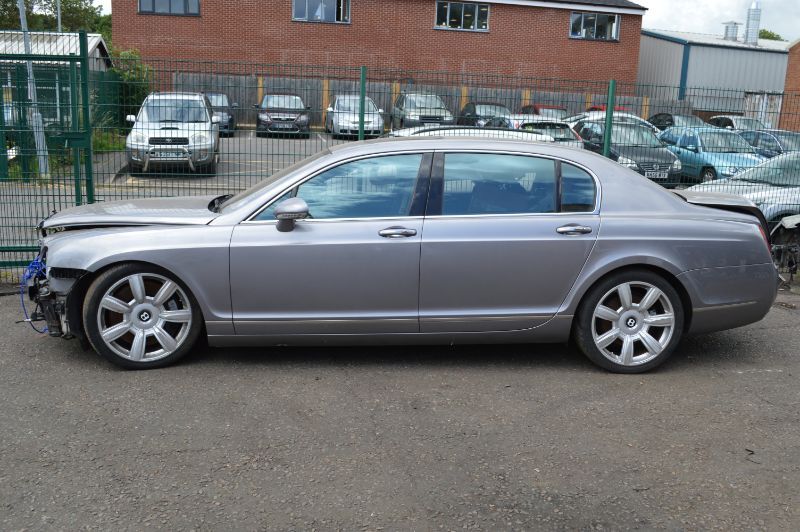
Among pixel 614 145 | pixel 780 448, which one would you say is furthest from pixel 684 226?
pixel 614 145

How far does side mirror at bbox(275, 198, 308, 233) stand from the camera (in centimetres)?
516

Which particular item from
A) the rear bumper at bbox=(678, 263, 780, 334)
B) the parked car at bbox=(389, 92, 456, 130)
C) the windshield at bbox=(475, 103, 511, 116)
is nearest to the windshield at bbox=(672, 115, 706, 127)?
the windshield at bbox=(475, 103, 511, 116)

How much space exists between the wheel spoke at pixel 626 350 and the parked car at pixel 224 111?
491cm

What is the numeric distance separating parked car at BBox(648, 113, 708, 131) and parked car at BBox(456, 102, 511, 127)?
2.34m

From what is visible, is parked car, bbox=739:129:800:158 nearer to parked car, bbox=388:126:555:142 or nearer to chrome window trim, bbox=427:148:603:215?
parked car, bbox=388:126:555:142

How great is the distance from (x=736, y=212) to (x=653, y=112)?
5433mm

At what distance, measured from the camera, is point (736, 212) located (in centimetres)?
588

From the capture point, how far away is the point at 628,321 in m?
5.49

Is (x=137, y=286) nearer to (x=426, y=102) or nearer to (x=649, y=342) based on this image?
(x=649, y=342)

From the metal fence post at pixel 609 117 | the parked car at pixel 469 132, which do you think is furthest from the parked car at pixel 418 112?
the metal fence post at pixel 609 117

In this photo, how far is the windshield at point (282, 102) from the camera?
341 inches

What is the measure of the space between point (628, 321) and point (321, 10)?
3202 centimetres

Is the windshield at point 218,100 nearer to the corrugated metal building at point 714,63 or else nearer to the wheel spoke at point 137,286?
the wheel spoke at point 137,286

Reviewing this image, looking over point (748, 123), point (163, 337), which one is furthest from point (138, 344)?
point (748, 123)
